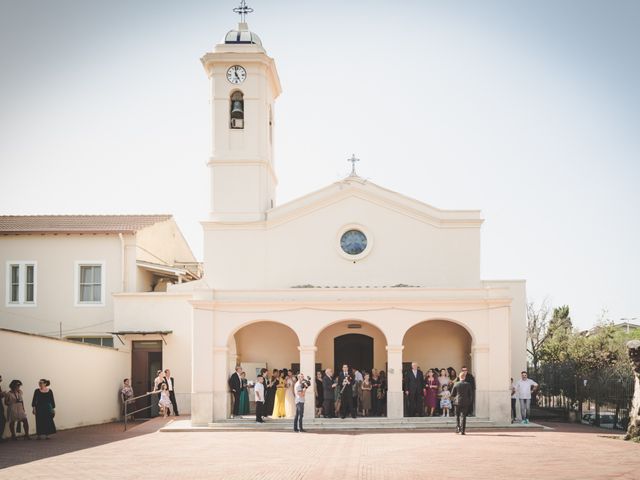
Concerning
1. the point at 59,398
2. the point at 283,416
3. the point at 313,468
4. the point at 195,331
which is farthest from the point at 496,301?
the point at 59,398

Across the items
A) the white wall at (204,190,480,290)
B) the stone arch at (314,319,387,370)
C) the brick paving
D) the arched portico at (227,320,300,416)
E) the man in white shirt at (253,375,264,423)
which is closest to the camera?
the brick paving

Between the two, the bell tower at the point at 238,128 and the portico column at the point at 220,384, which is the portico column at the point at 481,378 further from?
the bell tower at the point at 238,128

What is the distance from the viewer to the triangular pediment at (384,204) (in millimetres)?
29250

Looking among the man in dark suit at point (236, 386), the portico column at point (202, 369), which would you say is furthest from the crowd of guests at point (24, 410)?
the man in dark suit at point (236, 386)

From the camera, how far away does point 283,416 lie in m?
25.8

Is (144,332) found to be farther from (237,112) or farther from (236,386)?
(237,112)

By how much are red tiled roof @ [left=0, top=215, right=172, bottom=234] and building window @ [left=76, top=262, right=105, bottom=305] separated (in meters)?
1.41

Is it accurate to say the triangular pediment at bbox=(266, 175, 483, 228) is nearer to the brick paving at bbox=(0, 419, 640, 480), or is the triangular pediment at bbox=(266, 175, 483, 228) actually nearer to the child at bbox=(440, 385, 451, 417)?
the child at bbox=(440, 385, 451, 417)

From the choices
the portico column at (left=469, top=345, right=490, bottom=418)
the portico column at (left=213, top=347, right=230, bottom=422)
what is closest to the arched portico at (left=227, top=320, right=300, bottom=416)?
the portico column at (left=213, top=347, right=230, bottom=422)

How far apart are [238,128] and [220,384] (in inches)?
398

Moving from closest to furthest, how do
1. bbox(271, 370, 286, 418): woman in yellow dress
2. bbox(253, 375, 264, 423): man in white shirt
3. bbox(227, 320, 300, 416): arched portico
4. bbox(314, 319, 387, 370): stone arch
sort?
bbox(253, 375, 264, 423): man in white shirt, bbox(271, 370, 286, 418): woman in yellow dress, bbox(314, 319, 387, 370): stone arch, bbox(227, 320, 300, 416): arched portico

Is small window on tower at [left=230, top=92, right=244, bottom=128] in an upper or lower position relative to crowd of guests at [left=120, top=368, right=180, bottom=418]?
upper

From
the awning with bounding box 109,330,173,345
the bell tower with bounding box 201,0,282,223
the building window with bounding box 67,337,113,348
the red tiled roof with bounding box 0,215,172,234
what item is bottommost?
the building window with bounding box 67,337,113,348

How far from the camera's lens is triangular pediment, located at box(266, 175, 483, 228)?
96.0 ft
